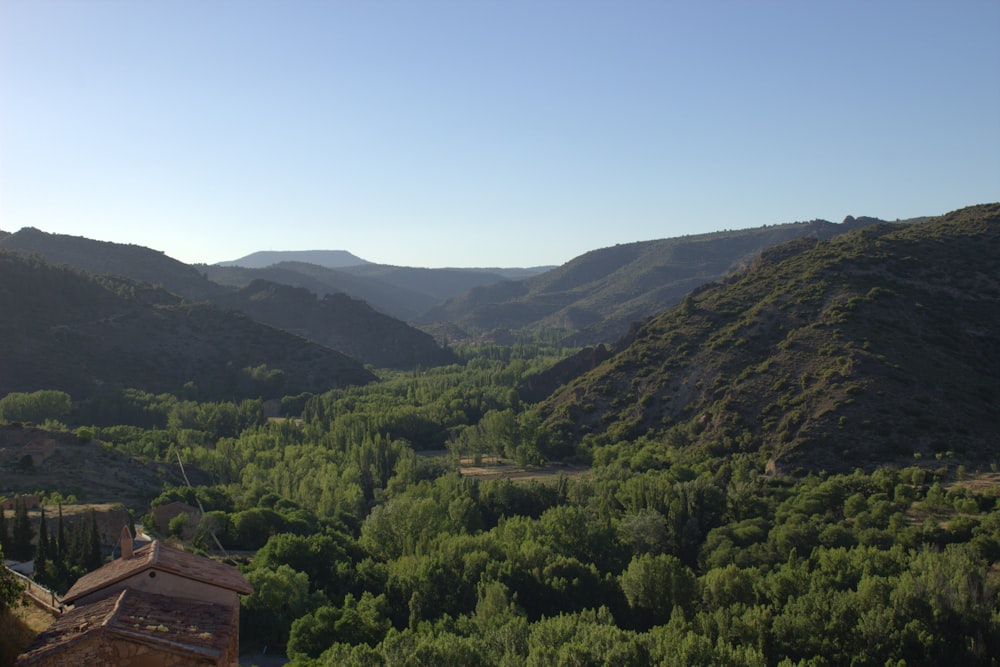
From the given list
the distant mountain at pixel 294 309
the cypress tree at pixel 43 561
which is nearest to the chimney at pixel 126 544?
the cypress tree at pixel 43 561

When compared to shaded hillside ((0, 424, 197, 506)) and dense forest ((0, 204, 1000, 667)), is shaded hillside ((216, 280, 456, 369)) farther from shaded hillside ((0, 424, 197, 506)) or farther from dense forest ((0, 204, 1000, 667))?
shaded hillside ((0, 424, 197, 506))

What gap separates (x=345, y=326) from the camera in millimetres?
189500

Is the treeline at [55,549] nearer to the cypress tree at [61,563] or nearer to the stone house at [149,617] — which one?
the cypress tree at [61,563]

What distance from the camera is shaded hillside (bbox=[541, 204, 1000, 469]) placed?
201 ft

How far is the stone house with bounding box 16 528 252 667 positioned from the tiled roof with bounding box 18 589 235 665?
0.05 ft

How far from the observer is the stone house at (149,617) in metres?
12.1

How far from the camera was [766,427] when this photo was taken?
222ft

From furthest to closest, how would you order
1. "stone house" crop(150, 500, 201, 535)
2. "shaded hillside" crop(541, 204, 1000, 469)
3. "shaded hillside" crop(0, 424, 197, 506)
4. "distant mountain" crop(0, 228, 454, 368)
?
"distant mountain" crop(0, 228, 454, 368), "shaded hillside" crop(541, 204, 1000, 469), "shaded hillside" crop(0, 424, 197, 506), "stone house" crop(150, 500, 201, 535)

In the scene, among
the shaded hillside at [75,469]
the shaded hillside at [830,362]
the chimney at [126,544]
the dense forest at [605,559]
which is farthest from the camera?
the shaded hillside at [830,362]

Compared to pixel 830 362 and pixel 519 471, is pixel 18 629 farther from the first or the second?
pixel 830 362

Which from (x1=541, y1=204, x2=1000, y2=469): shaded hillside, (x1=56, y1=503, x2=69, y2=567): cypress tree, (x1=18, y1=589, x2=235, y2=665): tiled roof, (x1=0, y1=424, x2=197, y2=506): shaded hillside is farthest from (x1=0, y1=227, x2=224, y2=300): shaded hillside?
(x1=18, y1=589, x2=235, y2=665): tiled roof

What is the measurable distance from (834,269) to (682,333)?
18274mm

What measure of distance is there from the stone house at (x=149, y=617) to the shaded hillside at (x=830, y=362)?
53.8 m

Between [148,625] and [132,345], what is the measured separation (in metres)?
124
